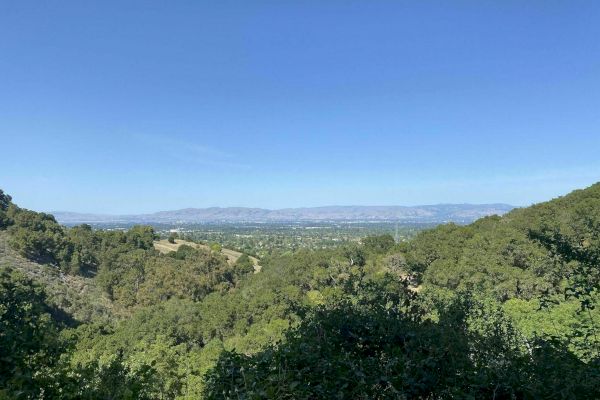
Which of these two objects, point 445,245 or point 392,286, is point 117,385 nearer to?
point 392,286

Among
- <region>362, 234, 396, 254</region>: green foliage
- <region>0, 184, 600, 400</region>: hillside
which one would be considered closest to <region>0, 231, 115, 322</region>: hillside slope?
<region>0, 184, 600, 400</region>: hillside

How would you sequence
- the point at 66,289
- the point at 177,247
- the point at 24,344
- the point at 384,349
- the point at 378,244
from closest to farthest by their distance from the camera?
the point at 24,344, the point at 384,349, the point at 66,289, the point at 378,244, the point at 177,247

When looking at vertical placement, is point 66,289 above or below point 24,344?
below

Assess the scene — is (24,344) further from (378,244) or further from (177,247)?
(177,247)

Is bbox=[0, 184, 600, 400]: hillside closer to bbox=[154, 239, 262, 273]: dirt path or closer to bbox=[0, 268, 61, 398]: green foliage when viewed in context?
bbox=[0, 268, 61, 398]: green foliage

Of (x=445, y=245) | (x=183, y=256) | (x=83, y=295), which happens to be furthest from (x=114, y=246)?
(x=445, y=245)

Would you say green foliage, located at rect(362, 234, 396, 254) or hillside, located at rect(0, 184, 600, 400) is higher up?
hillside, located at rect(0, 184, 600, 400)

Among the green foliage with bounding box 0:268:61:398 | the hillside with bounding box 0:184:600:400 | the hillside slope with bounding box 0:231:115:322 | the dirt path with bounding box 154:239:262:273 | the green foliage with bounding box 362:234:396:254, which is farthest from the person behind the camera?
the dirt path with bounding box 154:239:262:273

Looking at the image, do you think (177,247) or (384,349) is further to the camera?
(177,247)

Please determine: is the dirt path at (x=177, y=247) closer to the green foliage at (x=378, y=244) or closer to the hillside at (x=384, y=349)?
the green foliage at (x=378, y=244)

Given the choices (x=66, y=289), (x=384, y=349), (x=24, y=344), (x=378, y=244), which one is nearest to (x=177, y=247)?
(x=66, y=289)

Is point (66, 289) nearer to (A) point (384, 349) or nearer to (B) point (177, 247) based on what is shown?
(B) point (177, 247)

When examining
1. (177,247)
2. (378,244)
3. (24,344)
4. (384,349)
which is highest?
(24,344)

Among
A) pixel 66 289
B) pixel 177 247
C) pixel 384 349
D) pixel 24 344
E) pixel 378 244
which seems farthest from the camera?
pixel 177 247
